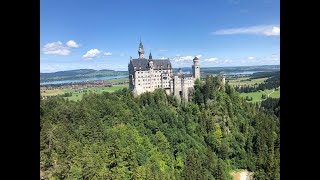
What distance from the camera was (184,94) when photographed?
43.0 metres

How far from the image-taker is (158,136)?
3347 cm

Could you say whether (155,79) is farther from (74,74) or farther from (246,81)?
(246,81)

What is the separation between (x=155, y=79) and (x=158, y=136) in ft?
37.1

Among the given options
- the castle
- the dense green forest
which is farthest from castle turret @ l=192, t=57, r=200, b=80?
the dense green forest

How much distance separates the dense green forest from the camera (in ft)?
68.0

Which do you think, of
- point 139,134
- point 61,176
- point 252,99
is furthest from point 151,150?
point 252,99

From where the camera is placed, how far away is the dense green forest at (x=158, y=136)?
20.7 m

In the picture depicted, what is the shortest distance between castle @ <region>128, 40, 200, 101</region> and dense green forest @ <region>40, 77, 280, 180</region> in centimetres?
143

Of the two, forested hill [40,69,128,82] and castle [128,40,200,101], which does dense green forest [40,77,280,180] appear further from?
forested hill [40,69,128,82]

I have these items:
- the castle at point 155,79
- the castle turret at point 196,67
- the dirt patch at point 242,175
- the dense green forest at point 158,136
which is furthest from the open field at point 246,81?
the dirt patch at point 242,175

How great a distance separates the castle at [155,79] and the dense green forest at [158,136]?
4.68 feet
